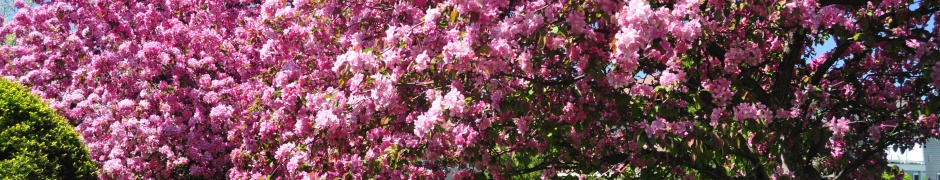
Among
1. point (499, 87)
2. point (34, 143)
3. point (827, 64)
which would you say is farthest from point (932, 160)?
point (34, 143)

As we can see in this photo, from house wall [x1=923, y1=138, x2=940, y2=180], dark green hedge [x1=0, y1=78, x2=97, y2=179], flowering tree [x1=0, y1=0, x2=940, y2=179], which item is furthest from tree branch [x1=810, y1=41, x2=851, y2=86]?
house wall [x1=923, y1=138, x2=940, y2=180]

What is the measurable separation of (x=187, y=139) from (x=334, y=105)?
4792 mm

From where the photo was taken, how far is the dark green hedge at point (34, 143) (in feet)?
22.5

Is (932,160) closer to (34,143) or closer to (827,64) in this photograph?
(827,64)

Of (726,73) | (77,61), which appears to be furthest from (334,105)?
(77,61)

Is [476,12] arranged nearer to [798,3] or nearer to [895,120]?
[798,3]

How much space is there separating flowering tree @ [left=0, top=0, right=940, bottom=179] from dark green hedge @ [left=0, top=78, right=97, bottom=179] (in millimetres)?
1764

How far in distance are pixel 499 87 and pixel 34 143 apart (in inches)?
188

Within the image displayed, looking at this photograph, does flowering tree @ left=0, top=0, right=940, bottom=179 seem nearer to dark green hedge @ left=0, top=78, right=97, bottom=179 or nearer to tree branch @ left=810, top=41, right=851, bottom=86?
tree branch @ left=810, top=41, right=851, bottom=86

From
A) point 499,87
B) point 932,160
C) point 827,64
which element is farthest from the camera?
point 932,160

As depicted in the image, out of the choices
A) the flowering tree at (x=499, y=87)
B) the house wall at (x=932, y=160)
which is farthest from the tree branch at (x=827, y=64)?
the house wall at (x=932, y=160)

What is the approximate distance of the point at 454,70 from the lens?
5066mm

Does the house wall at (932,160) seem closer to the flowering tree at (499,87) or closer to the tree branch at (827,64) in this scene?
the flowering tree at (499,87)

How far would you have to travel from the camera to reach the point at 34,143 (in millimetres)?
7066
